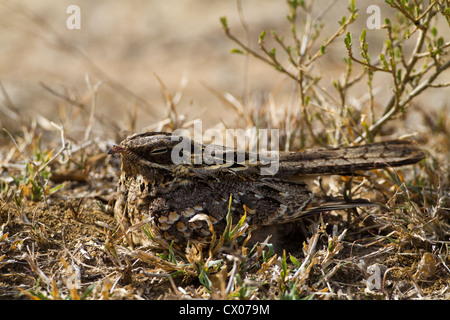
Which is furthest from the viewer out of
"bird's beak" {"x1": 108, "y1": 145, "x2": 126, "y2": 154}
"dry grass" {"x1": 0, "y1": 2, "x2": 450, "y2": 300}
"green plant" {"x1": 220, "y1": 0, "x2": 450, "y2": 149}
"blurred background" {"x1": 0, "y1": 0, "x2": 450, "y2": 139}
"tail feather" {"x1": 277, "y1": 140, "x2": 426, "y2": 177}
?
"blurred background" {"x1": 0, "y1": 0, "x2": 450, "y2": 139}

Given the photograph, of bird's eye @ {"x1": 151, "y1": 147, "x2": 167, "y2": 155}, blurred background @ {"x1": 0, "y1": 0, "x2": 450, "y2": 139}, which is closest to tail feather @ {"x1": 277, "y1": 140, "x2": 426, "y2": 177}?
bird's eye @ {"x1": 151, "y1": 147, "x2": 167, "y2": 155}

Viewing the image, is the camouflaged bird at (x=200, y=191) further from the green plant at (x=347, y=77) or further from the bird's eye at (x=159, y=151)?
the green plant at (x=347, y=77)

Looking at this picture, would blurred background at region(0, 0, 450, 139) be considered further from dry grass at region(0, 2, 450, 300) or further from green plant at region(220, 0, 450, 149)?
dry grass at region(0, 2, 450, 300)

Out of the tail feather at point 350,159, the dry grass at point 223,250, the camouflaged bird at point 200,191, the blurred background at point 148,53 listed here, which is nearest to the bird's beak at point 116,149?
the camouflaged bird at point 200,191

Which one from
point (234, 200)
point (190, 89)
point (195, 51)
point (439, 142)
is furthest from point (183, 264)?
point (195, 51)

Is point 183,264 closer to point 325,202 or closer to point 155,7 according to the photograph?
point 325,202
